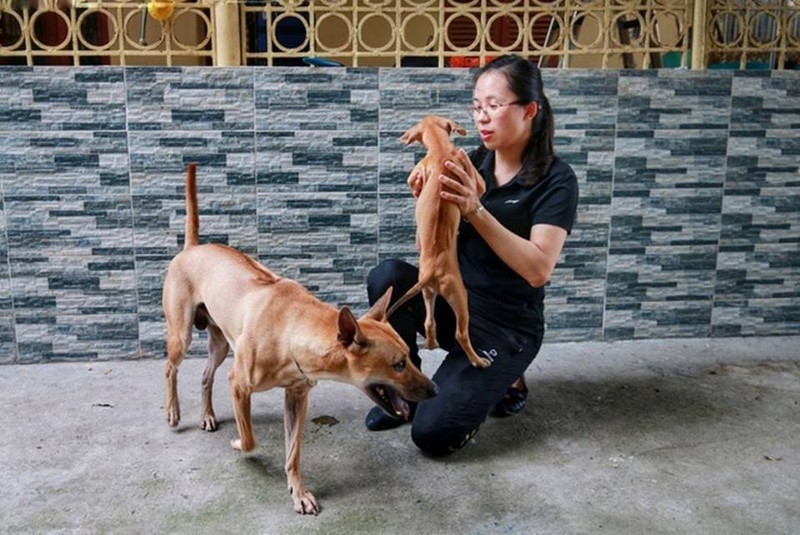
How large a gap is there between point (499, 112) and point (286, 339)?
107 cm

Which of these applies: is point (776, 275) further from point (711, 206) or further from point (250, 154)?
point (250, 154)

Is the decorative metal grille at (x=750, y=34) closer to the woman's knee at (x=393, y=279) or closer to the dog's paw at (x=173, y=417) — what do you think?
the woman's knee at (x=393, y=279)

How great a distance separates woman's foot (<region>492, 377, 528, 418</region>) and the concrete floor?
2.0 inches

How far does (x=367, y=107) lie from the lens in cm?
366

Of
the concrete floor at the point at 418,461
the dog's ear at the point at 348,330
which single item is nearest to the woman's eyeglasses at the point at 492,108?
the dog's ear at the point at 348,330

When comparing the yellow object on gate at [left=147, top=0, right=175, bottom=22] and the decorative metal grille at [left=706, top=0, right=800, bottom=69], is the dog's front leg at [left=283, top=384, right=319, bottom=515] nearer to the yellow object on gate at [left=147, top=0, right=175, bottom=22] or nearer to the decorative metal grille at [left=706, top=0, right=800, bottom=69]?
the yellow object on gate at [left=147, top=0, right=175, bottom=22]

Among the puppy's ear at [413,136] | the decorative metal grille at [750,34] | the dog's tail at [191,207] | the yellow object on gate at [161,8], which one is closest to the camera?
the puppy's ear at [413,136]

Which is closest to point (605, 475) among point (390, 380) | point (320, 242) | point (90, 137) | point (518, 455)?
point (518, 455)

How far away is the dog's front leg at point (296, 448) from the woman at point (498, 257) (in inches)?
12.6

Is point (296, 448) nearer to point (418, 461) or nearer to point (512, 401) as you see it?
point (418, 461)

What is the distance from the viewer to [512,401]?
10.4 ft

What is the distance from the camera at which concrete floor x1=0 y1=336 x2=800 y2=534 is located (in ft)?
7.73

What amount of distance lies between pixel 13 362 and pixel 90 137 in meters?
1.12

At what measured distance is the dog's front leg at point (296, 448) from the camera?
7.85 feet
